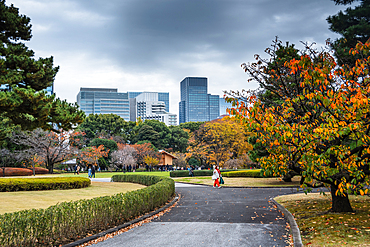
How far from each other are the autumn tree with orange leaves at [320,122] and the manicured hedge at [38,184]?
13.9 metres

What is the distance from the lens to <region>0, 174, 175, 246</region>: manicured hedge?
5.59 metres

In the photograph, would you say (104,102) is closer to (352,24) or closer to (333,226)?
(352,24)

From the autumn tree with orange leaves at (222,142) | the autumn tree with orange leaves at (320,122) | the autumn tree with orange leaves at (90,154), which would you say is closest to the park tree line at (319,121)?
the autumn tree with orange leaves at (320,122)

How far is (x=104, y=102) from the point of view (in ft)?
580

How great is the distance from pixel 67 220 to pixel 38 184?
11.8 metres

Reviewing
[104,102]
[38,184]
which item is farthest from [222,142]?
[104,102]

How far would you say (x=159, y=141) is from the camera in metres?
68.7

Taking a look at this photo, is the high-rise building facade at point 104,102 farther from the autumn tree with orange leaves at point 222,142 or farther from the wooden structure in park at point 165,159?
the autumn tree with orange leaves at point 222,142

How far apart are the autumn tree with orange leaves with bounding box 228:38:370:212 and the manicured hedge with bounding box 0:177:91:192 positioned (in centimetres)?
1387

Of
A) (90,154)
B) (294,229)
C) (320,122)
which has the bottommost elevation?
(294,229)

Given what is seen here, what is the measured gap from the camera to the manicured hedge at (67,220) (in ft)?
18.4

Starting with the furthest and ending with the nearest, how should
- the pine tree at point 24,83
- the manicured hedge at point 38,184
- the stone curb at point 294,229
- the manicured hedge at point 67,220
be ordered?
the manicured hedge at point 38,184 < the pine tree at point 24,83 < the stone curb at point 294,229 < the manicured hedge at point 67,220

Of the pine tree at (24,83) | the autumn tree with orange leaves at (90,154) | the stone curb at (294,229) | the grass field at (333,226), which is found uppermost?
the pine tree at (24,83)

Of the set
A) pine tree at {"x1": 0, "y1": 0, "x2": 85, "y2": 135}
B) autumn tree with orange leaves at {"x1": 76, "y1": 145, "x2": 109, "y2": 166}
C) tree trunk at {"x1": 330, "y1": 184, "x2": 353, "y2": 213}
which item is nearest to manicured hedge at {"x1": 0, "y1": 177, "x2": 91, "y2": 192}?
pine tree at {"x1": 0, "y1": 0, "x2": 85, "y2": 135}
